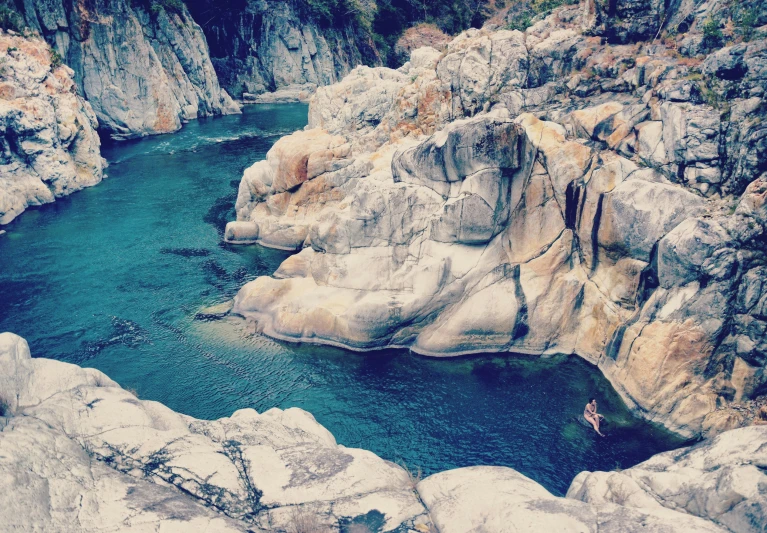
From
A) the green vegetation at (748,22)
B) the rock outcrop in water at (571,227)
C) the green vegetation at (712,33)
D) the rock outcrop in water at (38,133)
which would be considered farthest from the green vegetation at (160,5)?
the green vegetation at (748,22)

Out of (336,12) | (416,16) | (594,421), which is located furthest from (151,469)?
(416,16)

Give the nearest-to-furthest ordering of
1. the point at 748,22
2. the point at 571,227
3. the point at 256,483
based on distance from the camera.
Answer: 1. the point at 256,483
2. the point at 748,22
3. the point at 571,227

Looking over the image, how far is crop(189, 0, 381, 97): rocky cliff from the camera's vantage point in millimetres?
99625

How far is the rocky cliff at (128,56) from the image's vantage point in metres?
66.8

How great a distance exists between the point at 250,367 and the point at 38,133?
35188 mm

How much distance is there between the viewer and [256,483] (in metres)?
15.9

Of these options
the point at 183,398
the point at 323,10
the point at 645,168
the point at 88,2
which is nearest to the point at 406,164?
the point at 645,168

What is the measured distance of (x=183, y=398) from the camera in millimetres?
26797

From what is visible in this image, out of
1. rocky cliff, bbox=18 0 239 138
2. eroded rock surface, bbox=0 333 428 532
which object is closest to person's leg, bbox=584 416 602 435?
eroded rock surface, bbox=0 333 428 532

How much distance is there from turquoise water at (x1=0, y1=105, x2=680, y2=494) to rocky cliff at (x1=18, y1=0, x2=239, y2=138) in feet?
99.1

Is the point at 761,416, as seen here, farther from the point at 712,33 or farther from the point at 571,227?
the point at 712,33

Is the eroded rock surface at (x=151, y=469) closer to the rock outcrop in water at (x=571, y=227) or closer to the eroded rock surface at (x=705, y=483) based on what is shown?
the eroded rock surface at (x=705, y=483)

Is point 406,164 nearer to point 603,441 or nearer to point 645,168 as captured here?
point 645,168

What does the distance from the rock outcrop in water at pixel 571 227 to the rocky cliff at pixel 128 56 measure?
47.0 m
